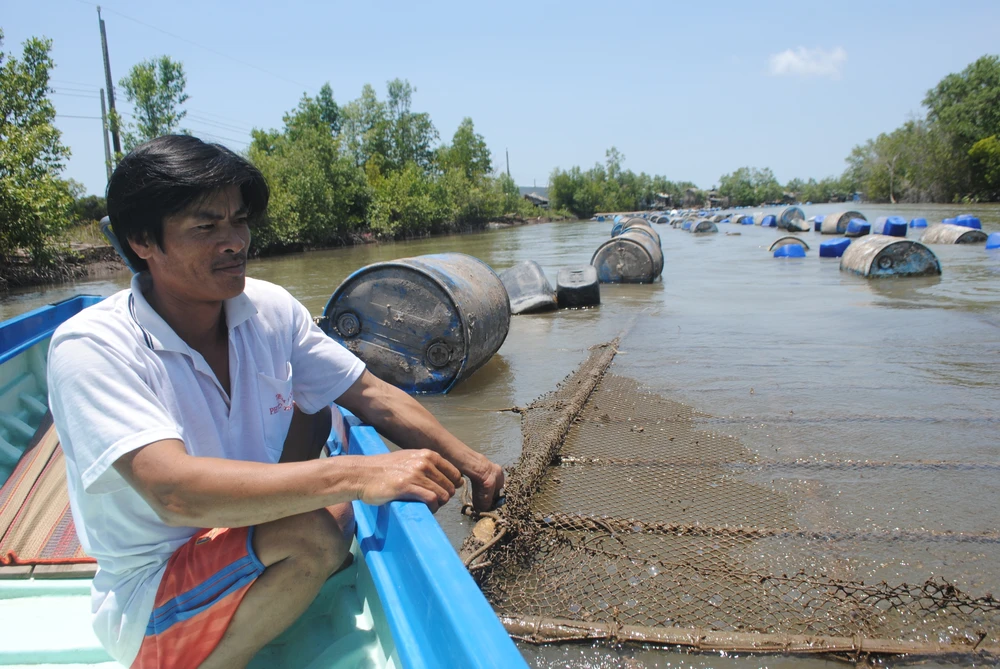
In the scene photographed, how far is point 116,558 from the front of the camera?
5.44 feet

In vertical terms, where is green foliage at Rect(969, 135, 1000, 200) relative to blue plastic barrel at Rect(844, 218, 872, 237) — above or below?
above

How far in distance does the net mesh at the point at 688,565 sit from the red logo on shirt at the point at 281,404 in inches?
49.4

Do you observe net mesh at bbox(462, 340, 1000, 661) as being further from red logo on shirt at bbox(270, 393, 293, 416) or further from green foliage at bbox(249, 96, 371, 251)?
green foliage at bbox(249, 96, 371, 251)

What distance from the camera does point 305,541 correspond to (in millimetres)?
1678

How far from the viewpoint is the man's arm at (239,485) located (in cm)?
150

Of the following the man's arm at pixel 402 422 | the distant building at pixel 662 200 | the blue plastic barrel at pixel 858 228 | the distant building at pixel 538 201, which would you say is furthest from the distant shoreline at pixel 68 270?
the distant building at pixel 662 200

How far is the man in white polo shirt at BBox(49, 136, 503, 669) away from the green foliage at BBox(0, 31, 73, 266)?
19.7 m

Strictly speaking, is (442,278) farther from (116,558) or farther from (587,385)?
(116,558)

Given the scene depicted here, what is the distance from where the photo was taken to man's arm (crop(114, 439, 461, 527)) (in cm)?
150

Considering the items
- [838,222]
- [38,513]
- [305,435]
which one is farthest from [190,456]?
[838,222]

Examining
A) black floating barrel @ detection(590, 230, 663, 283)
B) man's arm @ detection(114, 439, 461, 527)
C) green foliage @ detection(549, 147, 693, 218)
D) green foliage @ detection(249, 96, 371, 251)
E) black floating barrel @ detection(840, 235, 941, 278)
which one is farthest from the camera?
green foliage @ detection(549, 147, 693, 218)

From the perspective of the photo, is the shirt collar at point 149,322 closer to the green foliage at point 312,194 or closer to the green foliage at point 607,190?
the green foliage at point 312,194

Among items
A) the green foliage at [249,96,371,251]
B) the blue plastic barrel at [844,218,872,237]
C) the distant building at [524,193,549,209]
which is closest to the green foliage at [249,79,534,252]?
the green foliage at [249,96,371,251]

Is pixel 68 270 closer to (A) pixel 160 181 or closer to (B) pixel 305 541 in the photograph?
(A) pixel 160 181
